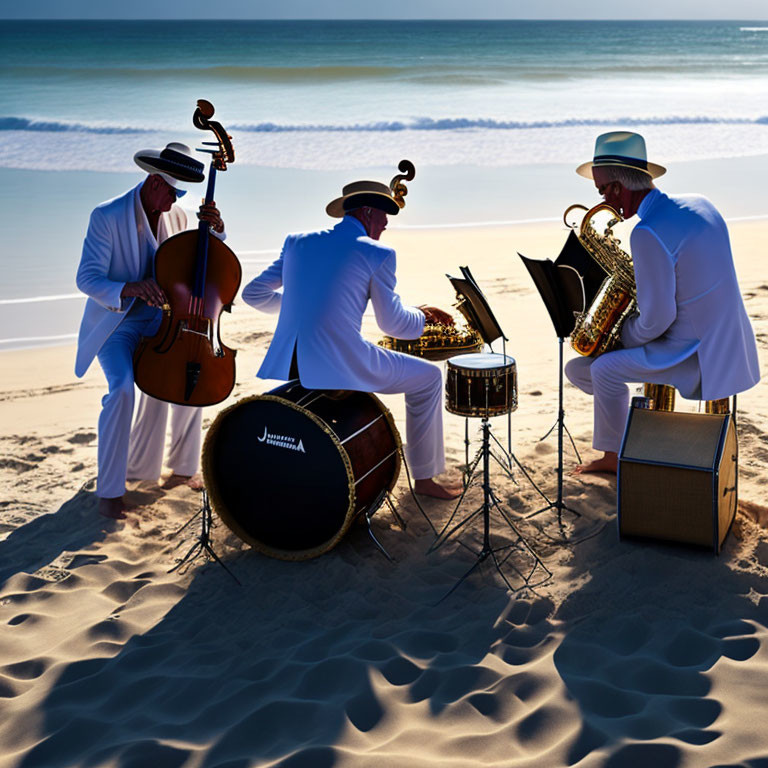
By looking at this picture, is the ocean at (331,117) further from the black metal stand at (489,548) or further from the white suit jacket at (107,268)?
the black metal stand at (489,548)

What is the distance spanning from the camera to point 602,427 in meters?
4.84

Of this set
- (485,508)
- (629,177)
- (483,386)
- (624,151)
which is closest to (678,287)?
(629,177)

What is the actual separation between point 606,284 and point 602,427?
0.75 meters

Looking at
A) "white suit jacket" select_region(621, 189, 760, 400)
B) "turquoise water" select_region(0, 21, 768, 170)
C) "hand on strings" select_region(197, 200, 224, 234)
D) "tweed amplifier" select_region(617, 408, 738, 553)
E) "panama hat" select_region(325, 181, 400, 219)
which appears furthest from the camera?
"turquoise water" select_region(0, 21, 768, 170)

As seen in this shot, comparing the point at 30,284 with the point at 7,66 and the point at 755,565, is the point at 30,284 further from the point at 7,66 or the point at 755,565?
the point at 7,66

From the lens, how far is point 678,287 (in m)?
4.26

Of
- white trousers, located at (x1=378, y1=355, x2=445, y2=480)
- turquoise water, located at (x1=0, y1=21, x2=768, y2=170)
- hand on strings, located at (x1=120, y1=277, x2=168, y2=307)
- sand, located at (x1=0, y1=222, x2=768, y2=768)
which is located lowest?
sand, located at (x1=0, y1=222, x2=768, y2=768)

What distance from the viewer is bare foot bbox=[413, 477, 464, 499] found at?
485cm

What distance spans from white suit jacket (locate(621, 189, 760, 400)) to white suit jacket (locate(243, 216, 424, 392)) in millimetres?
1152

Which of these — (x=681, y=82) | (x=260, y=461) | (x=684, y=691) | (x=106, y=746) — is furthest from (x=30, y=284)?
(x=681, y=82)

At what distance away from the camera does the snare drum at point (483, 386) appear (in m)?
3.98

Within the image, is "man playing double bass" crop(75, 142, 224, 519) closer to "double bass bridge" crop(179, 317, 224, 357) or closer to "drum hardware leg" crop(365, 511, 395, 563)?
"double bass bridge" crop(179, 317, 224, 357)

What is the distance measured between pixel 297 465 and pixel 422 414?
2.83ft

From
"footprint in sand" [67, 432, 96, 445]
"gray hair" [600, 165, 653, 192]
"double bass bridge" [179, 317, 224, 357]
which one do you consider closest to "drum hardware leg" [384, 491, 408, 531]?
"double bass bridge" [179, 317, 224, 357]
